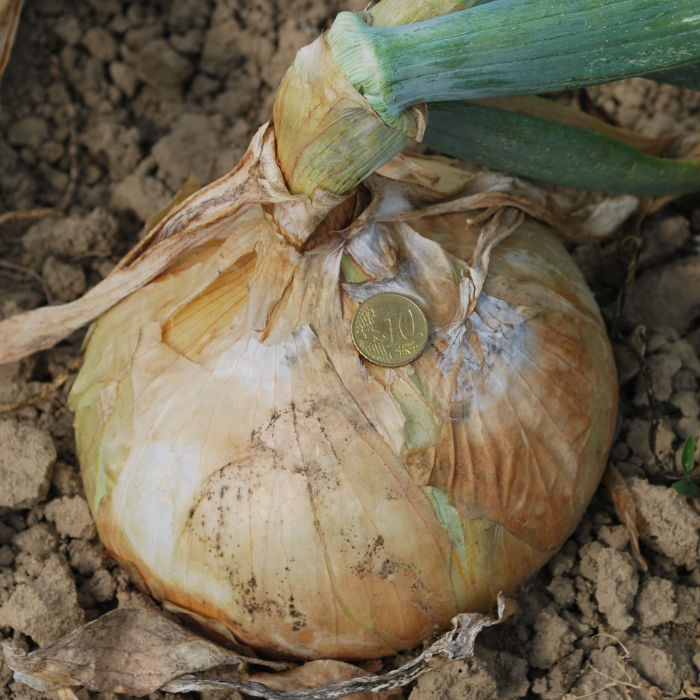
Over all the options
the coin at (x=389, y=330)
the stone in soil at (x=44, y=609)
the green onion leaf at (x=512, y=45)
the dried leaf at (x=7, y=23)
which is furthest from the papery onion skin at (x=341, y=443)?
the dried leaf at (x=7, y=23)

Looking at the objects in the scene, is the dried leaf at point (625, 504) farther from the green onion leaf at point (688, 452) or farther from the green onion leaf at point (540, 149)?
the green onion leaf at point (540, 149)

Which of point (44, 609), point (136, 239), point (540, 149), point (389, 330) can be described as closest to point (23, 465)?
point (44, 609)

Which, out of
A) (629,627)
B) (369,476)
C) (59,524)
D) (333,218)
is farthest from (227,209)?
(629,627)

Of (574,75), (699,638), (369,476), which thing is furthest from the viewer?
(699,638)

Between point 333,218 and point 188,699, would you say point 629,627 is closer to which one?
point 188,699

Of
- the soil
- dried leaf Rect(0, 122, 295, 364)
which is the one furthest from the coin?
the soil
